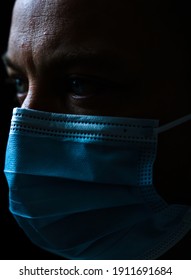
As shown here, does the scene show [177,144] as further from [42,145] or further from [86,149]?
[42,145]

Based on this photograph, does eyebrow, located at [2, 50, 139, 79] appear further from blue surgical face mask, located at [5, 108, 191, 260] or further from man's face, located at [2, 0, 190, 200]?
blue surgical face mask, located at [5, 108, 191, 260]

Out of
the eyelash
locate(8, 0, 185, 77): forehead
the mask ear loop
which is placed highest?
locate(8, 0, 185, 77): forehead

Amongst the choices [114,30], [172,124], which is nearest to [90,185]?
[172,124]

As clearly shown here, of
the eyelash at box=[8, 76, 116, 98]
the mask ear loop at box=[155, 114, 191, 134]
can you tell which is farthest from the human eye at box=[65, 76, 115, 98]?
the mask ear loop at box=[155, 114, 191, 134]

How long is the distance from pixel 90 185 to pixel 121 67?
0.32m

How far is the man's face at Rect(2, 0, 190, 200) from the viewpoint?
1.14 metres

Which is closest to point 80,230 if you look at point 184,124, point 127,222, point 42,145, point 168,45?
point 127,222

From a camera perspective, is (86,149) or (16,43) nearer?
(86,149)

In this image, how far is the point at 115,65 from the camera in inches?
44.6

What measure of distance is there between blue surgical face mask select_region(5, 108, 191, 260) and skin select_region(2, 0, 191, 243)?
0.05 metres

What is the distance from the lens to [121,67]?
3.73 ft

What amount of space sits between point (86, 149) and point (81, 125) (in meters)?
0.07

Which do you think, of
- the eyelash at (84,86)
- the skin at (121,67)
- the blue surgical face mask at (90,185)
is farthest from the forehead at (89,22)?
the blue surgical face mask at (90,185)

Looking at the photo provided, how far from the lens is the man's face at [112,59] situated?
44.9 inches
